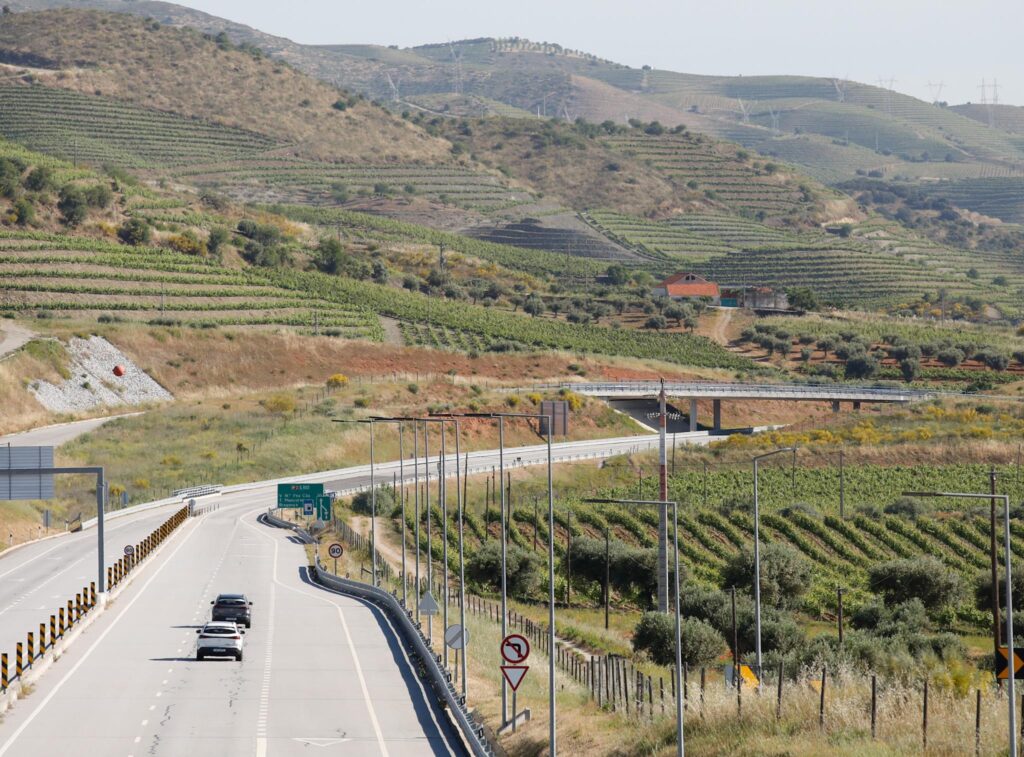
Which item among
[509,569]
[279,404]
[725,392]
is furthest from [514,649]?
[725,392]

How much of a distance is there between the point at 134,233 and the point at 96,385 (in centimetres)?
4238

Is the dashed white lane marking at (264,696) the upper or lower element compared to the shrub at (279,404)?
lower

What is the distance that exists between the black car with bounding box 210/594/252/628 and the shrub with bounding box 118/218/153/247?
11930cm

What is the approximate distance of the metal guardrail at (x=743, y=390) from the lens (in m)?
137

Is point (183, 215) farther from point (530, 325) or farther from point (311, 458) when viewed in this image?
point (311, 458)

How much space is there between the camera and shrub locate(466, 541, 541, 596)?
77.1m

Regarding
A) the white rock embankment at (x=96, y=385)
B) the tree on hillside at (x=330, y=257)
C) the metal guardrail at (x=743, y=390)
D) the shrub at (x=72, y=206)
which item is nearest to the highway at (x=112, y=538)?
the metal guardrail at (x=743, y=390)

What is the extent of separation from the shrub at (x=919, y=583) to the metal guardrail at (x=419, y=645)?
22914mm

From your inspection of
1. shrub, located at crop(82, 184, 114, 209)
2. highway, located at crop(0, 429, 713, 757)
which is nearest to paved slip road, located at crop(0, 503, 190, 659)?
highway, located at crop(0, 429, 713, 757)

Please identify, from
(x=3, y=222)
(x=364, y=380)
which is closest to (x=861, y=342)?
(x=364, y=380)

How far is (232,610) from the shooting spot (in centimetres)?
5506

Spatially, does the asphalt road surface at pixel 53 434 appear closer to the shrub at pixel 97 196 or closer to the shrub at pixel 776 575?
the shrub at pixel 776 575

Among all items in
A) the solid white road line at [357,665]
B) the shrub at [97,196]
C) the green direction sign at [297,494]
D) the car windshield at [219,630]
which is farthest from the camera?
the shrub at [97,196]

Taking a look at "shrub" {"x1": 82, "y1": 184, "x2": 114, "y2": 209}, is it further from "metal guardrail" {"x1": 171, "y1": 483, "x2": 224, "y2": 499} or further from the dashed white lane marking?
the dashed white lane marking
